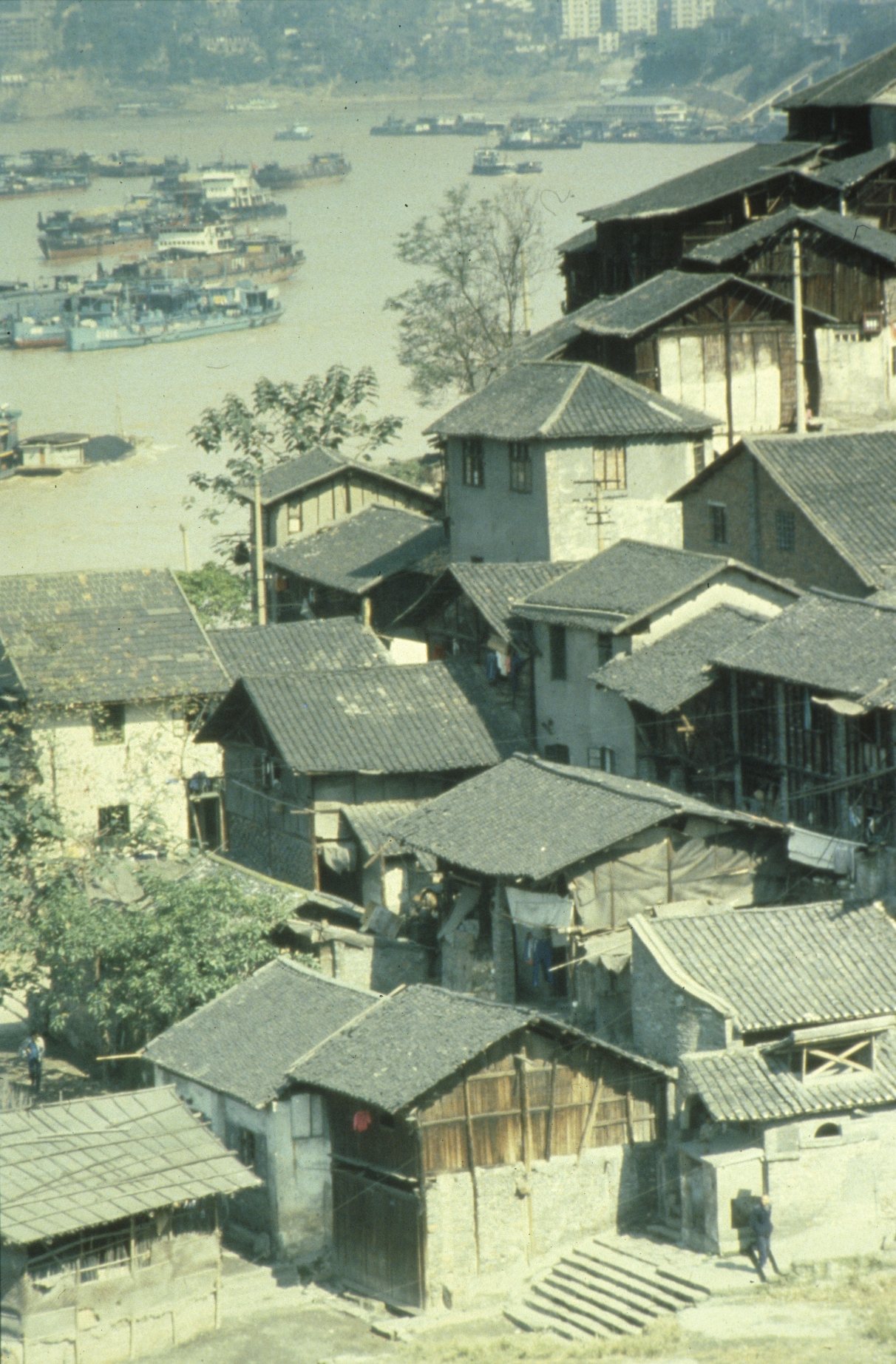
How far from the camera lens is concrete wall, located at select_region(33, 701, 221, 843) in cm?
3681

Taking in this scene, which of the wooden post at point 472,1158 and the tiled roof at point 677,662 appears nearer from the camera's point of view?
the wooden post at point 472,1158


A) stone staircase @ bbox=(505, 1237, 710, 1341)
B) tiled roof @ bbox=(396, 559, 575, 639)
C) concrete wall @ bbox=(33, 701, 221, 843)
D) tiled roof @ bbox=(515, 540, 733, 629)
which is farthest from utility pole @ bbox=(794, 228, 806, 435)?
stone staircase @ bbox=(505, 1237, 710, 1341)

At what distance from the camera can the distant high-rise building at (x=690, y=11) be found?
16074cm

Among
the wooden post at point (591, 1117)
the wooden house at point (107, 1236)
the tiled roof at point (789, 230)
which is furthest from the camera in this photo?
the tiled roof at point (789, 230)

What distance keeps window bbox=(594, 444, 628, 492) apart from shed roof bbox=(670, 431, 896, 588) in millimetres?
4497

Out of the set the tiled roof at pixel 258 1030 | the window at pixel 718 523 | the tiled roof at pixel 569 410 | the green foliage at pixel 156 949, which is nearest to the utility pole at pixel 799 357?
the tiled roof at pixel 569 410

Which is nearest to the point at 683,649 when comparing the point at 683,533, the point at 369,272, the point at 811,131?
the point at 683,533

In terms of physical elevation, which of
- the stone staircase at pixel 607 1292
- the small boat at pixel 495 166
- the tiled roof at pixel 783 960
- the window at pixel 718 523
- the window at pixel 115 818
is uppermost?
the small boat at pixel 495 166

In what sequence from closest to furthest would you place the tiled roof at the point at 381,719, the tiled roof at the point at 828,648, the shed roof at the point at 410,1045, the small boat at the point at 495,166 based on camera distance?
1. the shed roof at the point at 410,1045
2. the tiled roof at the point at 828,648
3. the tiled roof at the point at 381,719
4. the small boat at the point at 495,166

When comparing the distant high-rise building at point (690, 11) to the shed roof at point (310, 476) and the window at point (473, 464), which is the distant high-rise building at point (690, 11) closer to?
the shed roof at point (310, 476)

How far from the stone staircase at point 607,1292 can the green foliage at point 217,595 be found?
28.8 meters

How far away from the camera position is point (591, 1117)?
25391 millimetres

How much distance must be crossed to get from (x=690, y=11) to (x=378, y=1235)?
15348cm

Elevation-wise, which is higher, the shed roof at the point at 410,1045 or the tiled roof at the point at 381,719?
the tiled roof at the point at 381,719
